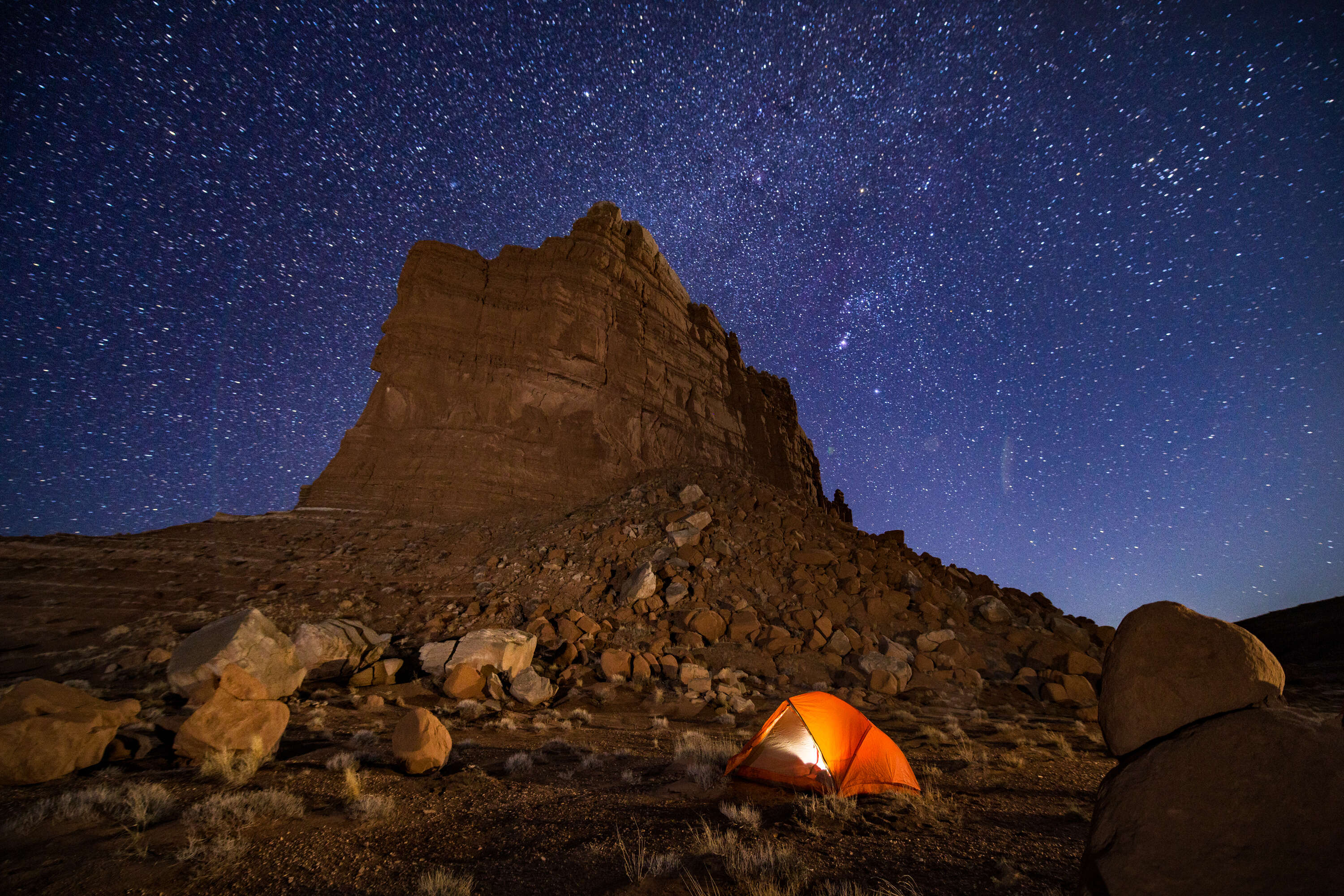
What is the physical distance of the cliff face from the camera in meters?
25.8

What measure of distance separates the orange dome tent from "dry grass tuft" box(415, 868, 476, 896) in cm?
493

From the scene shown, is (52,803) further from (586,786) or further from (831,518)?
(831,518)

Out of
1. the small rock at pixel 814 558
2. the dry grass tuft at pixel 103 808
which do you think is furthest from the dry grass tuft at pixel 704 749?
the small rock at pixel 814 558

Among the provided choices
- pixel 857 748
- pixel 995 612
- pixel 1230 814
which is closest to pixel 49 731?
pixel 857 748

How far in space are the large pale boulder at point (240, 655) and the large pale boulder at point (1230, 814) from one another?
12807 millimetres

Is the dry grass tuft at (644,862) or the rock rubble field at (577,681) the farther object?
the dry grass tuft at (644,862)

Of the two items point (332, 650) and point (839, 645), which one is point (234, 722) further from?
point (839, 645)

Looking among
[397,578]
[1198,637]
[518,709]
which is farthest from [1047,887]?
[397,578]

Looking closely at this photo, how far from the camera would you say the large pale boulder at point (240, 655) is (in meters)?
10.3

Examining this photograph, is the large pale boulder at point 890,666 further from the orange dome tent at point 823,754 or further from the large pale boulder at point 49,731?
the large pale boulder at point 49,731

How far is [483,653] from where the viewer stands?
1370 centimetres

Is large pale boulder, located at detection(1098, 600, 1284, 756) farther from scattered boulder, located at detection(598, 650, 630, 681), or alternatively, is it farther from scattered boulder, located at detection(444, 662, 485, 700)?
scattered boulder, located at detection(444, 662, 485, 700)

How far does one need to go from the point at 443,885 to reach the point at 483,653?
1029 centimetres

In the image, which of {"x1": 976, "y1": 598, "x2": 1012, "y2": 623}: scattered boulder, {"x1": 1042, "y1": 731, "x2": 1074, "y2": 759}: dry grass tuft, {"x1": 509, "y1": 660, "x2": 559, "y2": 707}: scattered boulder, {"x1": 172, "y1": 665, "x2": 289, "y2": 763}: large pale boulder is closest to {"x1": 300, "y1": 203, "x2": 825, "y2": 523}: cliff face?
{"x1": 509, "y1": 660, "x2": 559, "y2": 707}: scattered boulder
